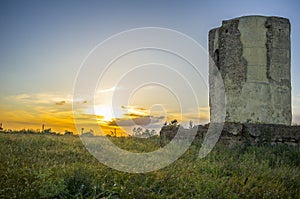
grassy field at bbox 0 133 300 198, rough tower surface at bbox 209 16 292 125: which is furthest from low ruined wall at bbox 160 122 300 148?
grassy field at bbox 0 133 300 198

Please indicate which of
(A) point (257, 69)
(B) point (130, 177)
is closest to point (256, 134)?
(A) point (257, 69)

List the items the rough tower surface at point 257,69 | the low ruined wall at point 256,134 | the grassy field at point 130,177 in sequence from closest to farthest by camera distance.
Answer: the grassy field at point 130,177, the low ruined wall at point 256,134, the rough tower surface at point 257,69

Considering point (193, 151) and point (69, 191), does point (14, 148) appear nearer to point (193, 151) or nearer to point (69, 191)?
point (69, 191)

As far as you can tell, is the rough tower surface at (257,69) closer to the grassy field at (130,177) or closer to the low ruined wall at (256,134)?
the low ruined wall at (256,134)

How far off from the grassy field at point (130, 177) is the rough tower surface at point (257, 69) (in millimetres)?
3811

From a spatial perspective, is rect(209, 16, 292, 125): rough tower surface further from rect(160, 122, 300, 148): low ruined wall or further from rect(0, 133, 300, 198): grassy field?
rect(0, 133, 300, 198): grassy field

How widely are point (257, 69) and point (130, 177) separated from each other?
824 cm

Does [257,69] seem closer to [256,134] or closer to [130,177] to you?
[256,134]

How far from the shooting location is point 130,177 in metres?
6.94

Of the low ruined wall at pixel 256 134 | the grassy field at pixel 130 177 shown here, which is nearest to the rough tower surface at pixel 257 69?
the low ruined wall at pixel 256 134

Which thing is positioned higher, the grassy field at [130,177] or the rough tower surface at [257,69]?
the rough tower surface at [257,69]

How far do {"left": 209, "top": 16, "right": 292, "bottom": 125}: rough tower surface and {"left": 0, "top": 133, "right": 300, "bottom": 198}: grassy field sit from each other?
12.5 feet

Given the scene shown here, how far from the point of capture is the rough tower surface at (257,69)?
13578 mm

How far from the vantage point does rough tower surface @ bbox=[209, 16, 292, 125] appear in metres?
13.6
